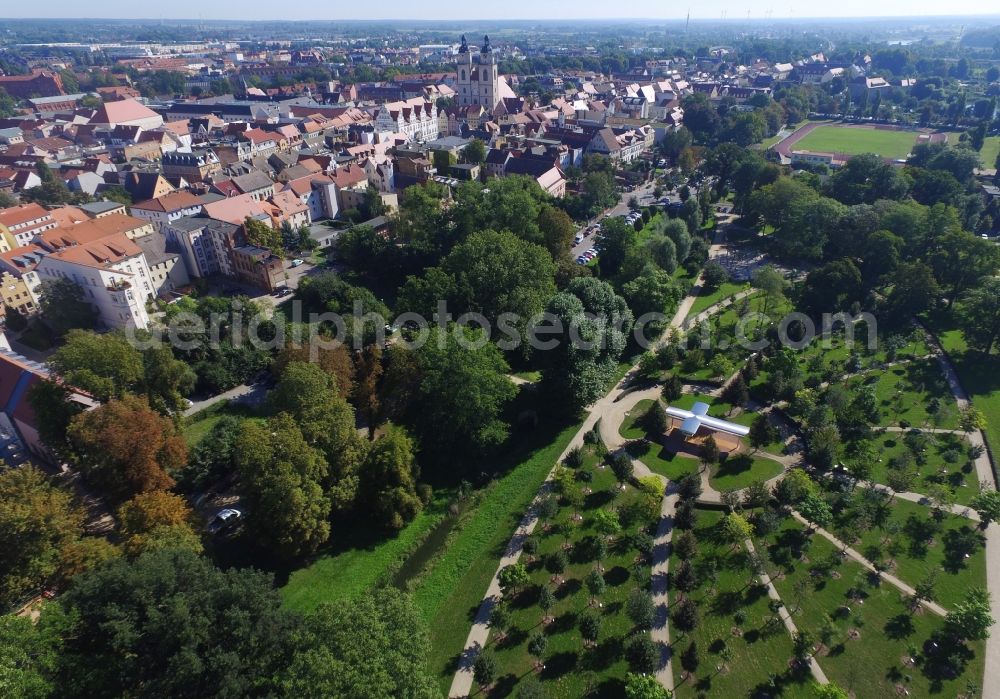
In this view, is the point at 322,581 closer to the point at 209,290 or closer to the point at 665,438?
the point at 665,438

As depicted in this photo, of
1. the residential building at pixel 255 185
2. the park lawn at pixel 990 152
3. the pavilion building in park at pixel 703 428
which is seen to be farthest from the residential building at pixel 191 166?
the park lawn at pixel 990 152

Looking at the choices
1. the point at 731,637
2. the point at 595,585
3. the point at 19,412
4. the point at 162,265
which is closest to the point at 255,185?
the point at 162,265

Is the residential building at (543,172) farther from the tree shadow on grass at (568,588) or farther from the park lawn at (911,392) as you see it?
the tree shadow on grass at (568,588)

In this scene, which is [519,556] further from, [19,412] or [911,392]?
[19,412]

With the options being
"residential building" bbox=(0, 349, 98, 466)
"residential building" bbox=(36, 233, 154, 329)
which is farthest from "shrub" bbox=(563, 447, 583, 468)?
"residential building" bbox=(36, 233, 154, 329)

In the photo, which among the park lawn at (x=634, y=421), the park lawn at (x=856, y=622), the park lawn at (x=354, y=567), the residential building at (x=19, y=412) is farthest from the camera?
the park lawn at (x=634, y=421)

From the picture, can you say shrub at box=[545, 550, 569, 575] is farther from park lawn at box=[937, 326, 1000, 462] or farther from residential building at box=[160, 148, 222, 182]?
residential building at box=[160, 148, 222, 182]
